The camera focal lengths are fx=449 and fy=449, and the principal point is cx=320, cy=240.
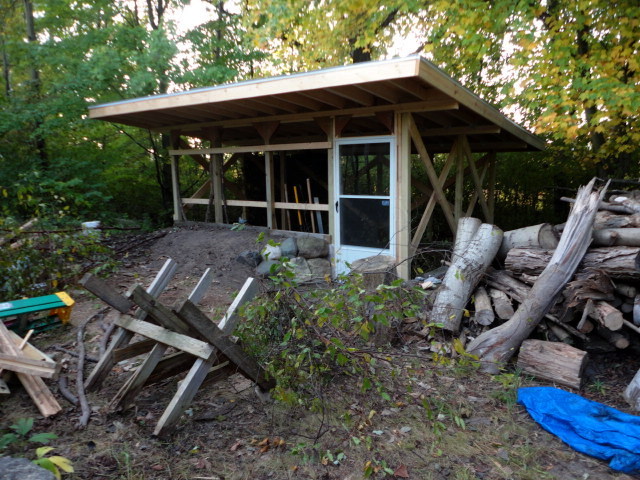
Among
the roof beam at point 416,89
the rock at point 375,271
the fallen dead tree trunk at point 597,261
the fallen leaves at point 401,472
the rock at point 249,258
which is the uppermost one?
the roof beam at point 416,89

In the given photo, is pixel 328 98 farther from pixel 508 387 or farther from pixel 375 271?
pixel 508 387

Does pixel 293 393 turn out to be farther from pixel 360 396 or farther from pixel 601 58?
pixel 601 58

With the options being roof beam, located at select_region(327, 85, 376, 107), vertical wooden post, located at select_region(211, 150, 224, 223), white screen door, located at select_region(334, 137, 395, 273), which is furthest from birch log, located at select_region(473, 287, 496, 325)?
vertical wooden post, located at select_region(211, 150, 224, 223)

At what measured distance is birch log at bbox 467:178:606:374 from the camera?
436 cm

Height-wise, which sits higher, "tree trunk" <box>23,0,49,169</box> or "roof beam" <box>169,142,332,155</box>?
"tree trunk" <box>23,0,49,169</box>

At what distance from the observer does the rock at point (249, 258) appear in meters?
7.60

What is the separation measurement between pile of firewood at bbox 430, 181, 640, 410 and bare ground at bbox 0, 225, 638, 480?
1.04 ft

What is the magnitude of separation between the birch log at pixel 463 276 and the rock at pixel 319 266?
104 inches

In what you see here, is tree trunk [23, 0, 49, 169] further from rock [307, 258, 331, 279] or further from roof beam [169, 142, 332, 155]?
rock [307, 258, 331, 279]

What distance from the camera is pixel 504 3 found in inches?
336

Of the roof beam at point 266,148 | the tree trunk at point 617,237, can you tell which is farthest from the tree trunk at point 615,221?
the roof beam at point 266,148

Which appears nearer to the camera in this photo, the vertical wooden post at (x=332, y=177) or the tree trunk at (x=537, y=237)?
the tree trunk at (x=537, y=237)

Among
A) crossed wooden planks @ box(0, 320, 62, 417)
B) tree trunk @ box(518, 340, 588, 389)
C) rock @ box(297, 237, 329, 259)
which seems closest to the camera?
crossed wooden planks @ box(0, 320, 62, 417)

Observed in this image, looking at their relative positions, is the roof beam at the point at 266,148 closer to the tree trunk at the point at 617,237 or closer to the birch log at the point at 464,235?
the birch log at the point at 464,235
